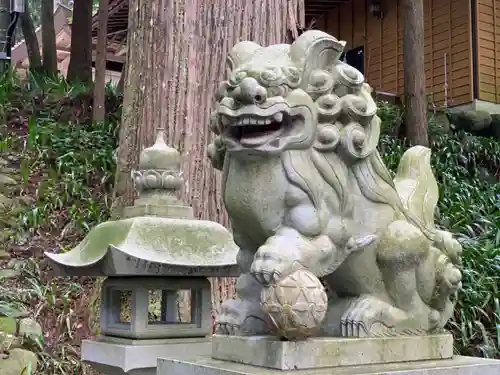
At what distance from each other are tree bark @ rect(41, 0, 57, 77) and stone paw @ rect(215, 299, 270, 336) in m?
8.66

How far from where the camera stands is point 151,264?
93.3 inches

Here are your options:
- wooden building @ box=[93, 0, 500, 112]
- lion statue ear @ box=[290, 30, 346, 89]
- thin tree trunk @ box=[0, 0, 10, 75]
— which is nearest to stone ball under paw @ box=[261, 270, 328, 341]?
lion statue ear @ box=[290, 30, 346, 89]

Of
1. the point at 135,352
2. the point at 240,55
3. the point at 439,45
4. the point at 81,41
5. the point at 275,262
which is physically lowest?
the point at 135,352

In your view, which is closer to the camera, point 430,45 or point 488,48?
point 488,48

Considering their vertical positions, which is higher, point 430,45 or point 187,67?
point 430,45

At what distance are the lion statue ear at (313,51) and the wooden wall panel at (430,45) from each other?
963 centimetres

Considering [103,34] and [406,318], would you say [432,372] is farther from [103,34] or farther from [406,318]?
[103,34]

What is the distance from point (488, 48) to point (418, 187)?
9.99 metres

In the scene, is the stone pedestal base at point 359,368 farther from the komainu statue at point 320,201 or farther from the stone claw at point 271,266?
the stone claw at point 271,266

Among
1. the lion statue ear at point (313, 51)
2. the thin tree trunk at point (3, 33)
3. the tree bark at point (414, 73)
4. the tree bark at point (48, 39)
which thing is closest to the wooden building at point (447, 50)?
the tree bark at point (414, 73)

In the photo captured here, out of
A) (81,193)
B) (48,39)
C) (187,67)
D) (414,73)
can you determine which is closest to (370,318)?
(187,67)

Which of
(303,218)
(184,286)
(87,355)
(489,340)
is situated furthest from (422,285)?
(489,340)

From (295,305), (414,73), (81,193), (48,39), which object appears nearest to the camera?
(295,305)

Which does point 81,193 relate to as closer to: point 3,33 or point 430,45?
point 3,33
